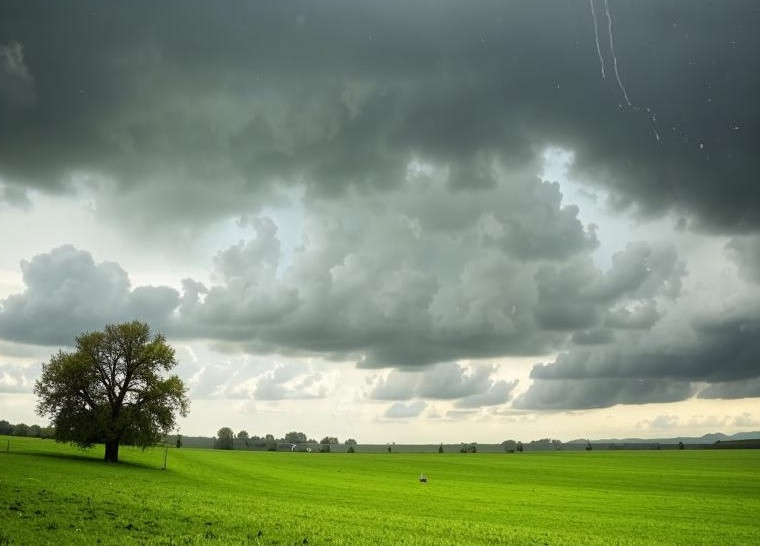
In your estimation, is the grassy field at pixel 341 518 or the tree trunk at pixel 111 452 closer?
the grassy field at pixel 341 518

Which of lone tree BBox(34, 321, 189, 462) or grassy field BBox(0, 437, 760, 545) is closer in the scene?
grassy field BBox(0, 437, 760, 545)

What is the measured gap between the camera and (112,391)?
6856 cm

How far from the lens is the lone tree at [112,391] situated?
216ft

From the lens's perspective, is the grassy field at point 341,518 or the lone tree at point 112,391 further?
the lone tree at point 112,391

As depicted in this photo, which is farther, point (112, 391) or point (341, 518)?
point (112, 391)

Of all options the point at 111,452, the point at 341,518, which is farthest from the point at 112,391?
the point at 341,518

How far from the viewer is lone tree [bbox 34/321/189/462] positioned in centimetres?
6581

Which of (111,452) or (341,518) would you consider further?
(111,452)

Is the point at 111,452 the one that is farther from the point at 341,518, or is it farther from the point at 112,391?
the point at 341,518

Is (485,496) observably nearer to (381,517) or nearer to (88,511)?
(381,517)

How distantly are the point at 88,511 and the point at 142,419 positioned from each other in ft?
152

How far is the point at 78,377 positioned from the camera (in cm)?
6694

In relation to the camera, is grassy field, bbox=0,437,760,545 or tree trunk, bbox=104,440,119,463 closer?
grassy field, bbox=0,437,760,545

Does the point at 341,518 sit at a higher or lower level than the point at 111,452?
lower
